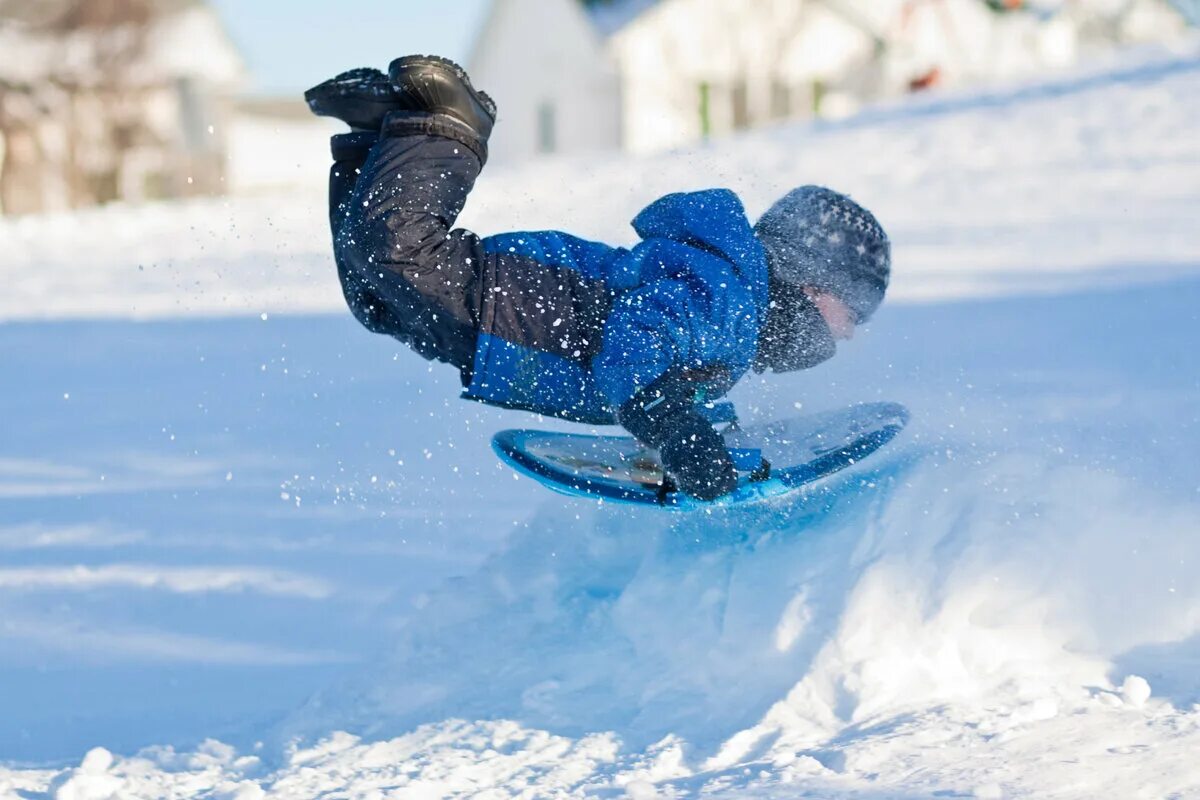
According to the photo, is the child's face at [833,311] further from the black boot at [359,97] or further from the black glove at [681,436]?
the black boot at [359,97]

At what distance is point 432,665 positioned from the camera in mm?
3195

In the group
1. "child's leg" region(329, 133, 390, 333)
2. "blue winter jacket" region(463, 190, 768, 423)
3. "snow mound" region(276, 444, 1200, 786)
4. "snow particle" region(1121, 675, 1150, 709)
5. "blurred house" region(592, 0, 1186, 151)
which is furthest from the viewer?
"blurred house" region(592, 0, 1186, 151)

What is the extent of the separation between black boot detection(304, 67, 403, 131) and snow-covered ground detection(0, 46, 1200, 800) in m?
1.11

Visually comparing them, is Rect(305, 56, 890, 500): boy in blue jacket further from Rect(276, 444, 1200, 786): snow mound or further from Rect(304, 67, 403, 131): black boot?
Rect(276, 444, 1200, 786): snow mound

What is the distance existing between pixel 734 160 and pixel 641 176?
901 millimetres

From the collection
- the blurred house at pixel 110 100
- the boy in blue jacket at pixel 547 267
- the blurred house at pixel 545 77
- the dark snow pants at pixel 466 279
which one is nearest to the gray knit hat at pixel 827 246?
the boy in blue jacket at pixel 547 267

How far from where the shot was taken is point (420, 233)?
3.34 metres

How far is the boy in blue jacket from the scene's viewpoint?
10.8 feet

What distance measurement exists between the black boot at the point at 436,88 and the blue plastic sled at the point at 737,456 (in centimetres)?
81

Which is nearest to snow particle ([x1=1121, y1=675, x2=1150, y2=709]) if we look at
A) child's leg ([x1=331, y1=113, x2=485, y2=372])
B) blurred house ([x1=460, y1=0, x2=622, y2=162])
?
child's leg ([x1=331, y1=113, x2=485, y2=372])

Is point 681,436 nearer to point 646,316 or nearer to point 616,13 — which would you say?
point 646,316

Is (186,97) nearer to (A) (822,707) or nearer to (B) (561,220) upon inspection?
(B) (561,220)

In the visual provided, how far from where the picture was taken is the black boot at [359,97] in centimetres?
349

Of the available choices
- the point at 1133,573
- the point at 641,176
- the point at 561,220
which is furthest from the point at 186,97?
the point at 1133,573
